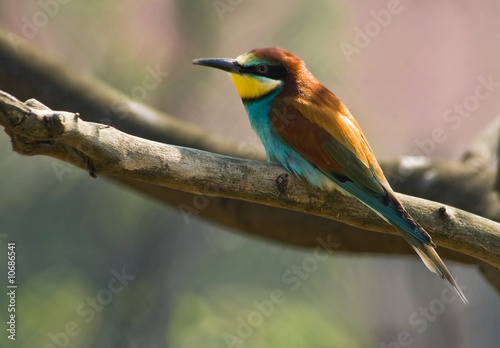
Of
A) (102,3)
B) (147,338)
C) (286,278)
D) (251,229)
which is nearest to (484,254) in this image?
(251,229)

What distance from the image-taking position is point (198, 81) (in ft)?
11.6

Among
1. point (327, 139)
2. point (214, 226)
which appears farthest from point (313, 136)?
point (214, 226)

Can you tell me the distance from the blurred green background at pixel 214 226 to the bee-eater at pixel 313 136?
56 cm

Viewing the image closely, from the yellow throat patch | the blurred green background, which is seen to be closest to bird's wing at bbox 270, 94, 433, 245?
the yellow throat patch

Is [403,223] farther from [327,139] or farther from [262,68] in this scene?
[262,68]

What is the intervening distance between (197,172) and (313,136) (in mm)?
595

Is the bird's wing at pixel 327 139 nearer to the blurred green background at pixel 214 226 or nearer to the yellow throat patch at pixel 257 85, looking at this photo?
the yellow throat patch at pixel 257 85

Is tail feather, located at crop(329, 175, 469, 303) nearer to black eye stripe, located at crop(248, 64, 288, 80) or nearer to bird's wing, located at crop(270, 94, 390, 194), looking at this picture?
bird's wing, located at crop(270, 94, 390, 194)

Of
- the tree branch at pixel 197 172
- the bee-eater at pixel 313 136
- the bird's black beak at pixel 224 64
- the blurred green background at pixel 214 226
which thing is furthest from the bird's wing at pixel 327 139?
the blurred green background at pixel 214 226

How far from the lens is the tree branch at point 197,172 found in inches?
58.8

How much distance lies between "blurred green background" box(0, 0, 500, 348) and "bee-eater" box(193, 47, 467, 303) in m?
0.56

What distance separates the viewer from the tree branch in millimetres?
1494

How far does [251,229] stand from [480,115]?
2308 mm

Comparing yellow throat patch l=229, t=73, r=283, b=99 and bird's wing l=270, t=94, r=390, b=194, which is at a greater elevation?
yellow throat patch l=229, t=73, r=283, b=99
